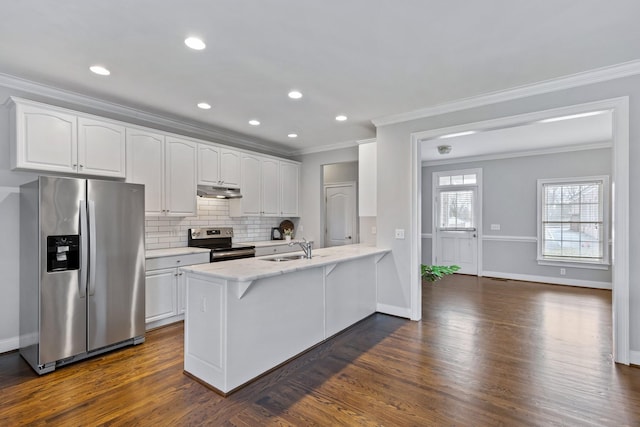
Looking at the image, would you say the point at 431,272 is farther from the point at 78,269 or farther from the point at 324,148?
the point at 78,269

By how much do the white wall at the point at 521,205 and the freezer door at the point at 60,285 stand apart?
6.95 meters

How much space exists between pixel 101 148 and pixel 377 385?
356cm

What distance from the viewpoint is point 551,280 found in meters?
6.24

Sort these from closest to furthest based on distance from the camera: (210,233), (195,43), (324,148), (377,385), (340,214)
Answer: (195,43) < (377,385) < (210,233) < (324,148) < (340,214)

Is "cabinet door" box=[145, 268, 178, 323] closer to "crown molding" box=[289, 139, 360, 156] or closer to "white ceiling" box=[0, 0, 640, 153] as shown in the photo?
"white ceiling" box=[0, 0, 640, 153]

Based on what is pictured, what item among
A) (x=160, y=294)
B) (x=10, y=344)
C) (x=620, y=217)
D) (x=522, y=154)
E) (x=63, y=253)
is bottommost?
(x=10, y=344)

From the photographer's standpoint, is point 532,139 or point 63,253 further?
point 532,139

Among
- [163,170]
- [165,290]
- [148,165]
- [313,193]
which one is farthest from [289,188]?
[165,290]

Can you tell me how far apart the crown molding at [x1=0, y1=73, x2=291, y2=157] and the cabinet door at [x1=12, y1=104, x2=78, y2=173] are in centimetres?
31

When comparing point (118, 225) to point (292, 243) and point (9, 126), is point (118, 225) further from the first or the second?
point (292, 243)

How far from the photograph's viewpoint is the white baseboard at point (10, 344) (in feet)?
10.1

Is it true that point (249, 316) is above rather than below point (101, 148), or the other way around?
below

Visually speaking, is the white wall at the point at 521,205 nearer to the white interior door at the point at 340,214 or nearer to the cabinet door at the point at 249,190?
the white interior door at the point at 340,214

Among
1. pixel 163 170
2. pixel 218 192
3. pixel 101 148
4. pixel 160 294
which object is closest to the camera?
pixel 101 148
